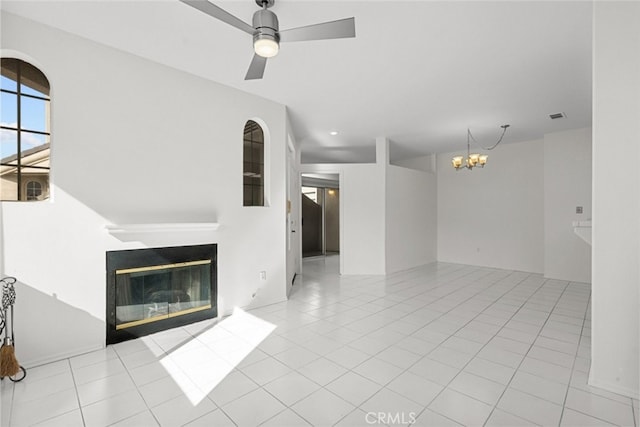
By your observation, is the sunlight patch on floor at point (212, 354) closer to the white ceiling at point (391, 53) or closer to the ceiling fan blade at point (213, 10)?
the ceiling fan blade at point (213, 10)

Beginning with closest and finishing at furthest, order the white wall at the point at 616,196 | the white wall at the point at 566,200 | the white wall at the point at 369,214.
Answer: the white wall at the point at 616,196
the white wall at the point at 566,200
the white wall at the point at 369,214

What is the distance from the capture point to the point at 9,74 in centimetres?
252

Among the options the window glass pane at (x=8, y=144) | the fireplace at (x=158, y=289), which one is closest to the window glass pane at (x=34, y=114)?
the window glass pane at (x=8, y=144)

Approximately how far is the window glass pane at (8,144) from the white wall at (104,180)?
293mm

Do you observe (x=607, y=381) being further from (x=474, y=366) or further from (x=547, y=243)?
(x=547, y=243)

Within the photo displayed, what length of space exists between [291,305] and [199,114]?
8.87 ft

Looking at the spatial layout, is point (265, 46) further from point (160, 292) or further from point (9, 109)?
point (160, 292)

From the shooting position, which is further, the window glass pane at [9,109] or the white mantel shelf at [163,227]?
the white mantel shelf at [163,227]

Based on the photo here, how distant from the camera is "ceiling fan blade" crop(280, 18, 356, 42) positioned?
6.34 feet

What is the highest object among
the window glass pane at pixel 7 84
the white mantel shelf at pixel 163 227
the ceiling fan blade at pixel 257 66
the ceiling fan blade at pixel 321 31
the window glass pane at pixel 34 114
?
the ceiling fan blade at pixel 321 31

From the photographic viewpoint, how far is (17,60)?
2557 millimetres

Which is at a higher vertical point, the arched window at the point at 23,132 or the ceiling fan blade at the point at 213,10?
the ceiling fan blade at the point at 213,10

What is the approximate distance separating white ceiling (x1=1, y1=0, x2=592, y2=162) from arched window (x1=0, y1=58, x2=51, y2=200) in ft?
1.64

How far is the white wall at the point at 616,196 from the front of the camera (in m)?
2.00
